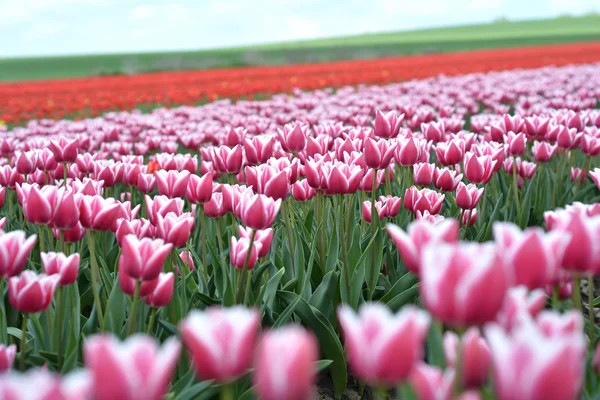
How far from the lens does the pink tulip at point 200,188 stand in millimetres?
2590

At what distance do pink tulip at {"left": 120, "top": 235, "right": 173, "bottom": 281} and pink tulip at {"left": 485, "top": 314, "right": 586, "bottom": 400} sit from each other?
41.4 inches

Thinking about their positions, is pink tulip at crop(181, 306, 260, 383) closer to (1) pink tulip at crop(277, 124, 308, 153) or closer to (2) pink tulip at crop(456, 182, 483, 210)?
(2) pink tulip at crop(456, 182, 483, 210)

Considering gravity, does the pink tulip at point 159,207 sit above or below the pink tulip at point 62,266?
above

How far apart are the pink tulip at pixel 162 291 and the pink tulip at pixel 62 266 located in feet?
0.95

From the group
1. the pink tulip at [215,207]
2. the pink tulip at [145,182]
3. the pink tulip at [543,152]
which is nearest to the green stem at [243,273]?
the pink tulip at [215,207]

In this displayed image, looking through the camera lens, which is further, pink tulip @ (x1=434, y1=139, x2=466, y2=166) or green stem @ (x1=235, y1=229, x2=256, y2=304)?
pink tulip @ (x1=434, y1=139, x2=466, y2=166)

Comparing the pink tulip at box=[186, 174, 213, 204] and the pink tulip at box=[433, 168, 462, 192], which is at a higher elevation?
the pink tulip at box=[186, 174, 213, 204]

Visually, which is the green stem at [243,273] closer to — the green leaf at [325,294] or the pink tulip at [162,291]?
the pink tulip at [162,291]

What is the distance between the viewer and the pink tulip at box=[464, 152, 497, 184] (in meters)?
2.99

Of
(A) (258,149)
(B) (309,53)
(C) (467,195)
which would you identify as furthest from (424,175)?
(B) (309,53)

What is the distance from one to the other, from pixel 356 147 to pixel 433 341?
2316 mm

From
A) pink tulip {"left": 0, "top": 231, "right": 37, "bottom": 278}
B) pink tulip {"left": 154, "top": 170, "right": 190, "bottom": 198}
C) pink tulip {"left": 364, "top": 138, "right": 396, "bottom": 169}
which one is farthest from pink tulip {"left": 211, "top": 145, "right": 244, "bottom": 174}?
pink tulip {"left": 0, "top": 231, "right": 37, "bottom": 278}

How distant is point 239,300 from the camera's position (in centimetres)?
227

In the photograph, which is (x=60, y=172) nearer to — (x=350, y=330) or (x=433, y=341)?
(x=433, y=341)
